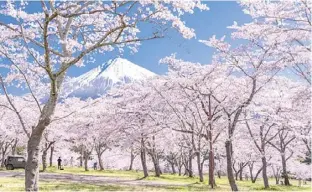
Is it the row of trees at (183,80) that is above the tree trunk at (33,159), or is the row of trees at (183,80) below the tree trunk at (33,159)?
above

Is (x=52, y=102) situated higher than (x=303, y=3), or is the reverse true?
(x=303, y=3)

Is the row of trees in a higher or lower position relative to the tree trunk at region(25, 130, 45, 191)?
higher

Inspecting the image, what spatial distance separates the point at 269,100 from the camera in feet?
83.6

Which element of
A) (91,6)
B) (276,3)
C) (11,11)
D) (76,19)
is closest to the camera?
(11,11)

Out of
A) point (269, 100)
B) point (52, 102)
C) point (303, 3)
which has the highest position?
point (303, 3)

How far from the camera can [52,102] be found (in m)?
10.6

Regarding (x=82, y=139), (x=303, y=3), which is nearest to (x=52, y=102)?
(x=303, y=3)

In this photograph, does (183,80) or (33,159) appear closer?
(33,159)

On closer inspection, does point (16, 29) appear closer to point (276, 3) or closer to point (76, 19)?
point (76, 19)

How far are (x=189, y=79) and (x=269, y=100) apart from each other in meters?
5.97

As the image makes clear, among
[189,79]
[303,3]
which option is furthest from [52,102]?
[189,79]

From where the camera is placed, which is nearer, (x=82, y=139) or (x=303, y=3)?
(x=303, y=3)

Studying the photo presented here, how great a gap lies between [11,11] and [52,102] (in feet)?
8.78

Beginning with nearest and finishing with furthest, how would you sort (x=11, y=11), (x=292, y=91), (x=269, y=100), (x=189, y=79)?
1. (x=11, y=11)
2. (x=189, y=79)
3. (x=269, y=100)
4. (x=292, y=91)
